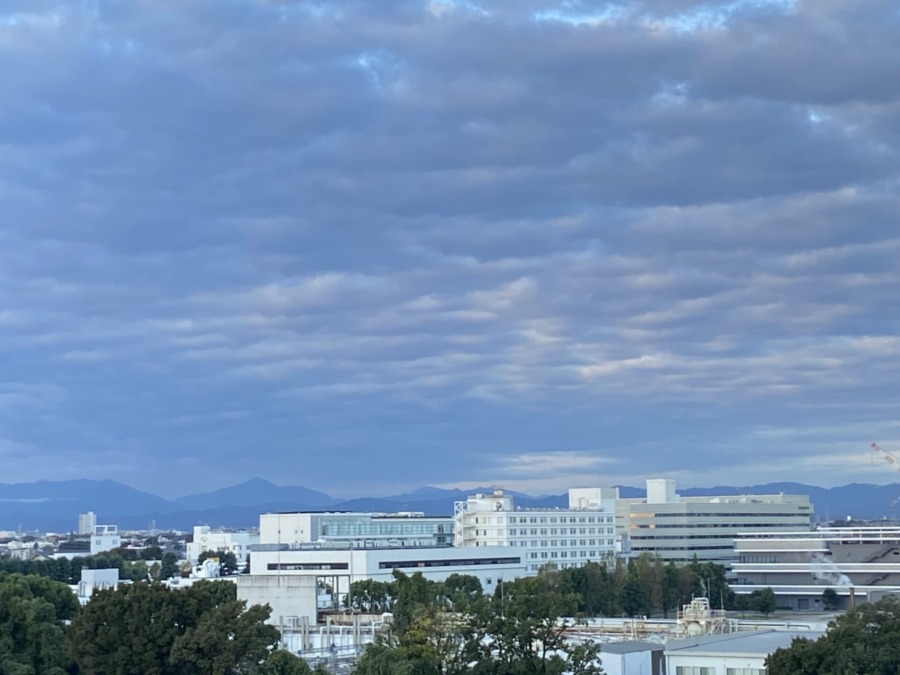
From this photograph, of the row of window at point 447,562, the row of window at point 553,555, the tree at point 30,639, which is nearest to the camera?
the tree at point 30,639

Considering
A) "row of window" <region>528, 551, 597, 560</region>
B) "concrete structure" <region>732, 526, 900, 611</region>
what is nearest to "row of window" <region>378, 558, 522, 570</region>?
"row of window" <region>528, 551, 597, 560</region>

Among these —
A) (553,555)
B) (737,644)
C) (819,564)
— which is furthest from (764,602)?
(737,644)

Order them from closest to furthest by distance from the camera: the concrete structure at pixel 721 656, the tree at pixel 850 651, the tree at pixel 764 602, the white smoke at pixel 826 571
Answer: the tree at pixel 850 651 → the concrete structure at pixel 721 656 → the tree at pixel 764 602 → the white smoke at pixel 826 571

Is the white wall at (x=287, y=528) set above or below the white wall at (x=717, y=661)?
above

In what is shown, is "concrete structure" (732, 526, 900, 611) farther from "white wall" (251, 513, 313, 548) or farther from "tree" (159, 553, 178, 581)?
"tree" (159, 553, 178, 581)

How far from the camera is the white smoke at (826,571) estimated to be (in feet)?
367

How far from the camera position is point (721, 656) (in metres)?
44.6

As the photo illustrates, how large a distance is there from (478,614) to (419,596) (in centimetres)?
964

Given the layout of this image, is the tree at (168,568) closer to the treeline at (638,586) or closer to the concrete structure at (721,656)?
the treeline at (638,586)

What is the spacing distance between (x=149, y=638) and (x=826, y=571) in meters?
85.5

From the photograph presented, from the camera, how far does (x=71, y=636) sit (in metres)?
44.4

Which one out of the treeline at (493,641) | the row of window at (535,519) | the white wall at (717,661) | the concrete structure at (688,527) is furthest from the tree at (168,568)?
the treeline at (493,641)

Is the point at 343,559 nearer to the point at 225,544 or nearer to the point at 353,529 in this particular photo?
the point at 353,529

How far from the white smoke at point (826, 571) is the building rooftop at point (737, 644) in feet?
215
